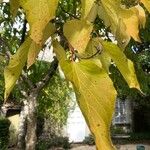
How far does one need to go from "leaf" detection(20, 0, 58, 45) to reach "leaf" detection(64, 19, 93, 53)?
0.05 metres

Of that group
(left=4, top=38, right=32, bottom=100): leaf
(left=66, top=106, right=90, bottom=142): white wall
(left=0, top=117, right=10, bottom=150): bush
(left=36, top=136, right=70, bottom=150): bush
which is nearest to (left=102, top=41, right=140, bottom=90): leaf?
(left=4, top=38, right=32, bottom=100): leaf

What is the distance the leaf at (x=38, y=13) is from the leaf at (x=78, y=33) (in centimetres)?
5

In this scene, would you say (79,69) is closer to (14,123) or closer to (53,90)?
Answer: (53,90)

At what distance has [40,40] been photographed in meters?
0.59

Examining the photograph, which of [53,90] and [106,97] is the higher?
[53,90]

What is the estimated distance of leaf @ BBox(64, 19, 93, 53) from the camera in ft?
2.00

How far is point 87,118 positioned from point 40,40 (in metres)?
0.11

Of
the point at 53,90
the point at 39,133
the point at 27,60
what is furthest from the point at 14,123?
the point at 27,60

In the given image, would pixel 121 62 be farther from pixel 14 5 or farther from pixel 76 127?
pixel 76 127

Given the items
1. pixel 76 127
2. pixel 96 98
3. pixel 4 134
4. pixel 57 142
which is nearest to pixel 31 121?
pixel 96 98

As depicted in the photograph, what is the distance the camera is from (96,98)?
1.87 feet

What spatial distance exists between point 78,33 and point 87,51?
7cm

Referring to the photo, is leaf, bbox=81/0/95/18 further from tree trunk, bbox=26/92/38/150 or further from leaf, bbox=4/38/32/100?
tree trunk, bbox=26/92/38/150

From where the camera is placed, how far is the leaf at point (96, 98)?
1.82ft
